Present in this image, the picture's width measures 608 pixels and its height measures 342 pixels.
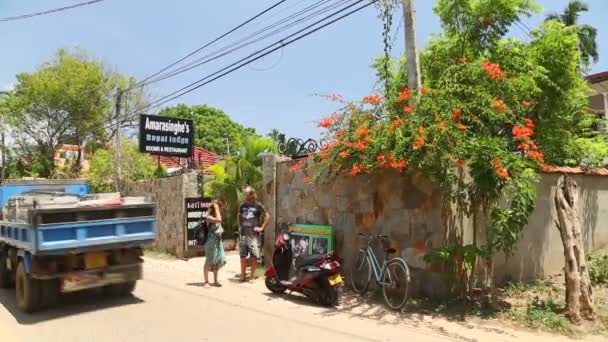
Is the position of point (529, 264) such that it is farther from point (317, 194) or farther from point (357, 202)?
point (317, 194)

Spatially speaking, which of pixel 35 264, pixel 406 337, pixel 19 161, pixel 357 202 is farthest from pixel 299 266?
pixel 19 161

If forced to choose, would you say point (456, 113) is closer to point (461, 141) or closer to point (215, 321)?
point (461, 141)

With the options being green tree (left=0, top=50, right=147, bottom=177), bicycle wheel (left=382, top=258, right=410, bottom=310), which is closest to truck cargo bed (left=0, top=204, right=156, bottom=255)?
bicycle wheel (left=382, top=258, right=410, bottom=310)

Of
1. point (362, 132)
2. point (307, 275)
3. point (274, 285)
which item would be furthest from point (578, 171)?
point (274, 285)

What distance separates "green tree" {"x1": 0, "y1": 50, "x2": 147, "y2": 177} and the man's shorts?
77.0ft

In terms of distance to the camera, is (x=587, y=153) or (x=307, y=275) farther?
(x=587, y=153)

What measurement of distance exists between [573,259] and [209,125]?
45130mm

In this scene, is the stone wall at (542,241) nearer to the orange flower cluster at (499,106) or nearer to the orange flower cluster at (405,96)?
the orange flower cluster at (499,106)

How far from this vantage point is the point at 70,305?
28.0 ft

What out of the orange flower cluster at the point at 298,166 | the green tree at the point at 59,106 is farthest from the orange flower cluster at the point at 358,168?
the green tree at the point at 59,106

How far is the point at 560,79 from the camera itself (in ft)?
38.3

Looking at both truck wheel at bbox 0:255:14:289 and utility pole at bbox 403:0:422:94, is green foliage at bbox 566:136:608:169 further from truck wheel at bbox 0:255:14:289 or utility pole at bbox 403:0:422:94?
truck wheel at bbox 0:255:14:289

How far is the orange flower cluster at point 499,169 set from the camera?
683cm

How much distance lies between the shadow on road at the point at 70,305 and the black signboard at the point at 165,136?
310 inches
